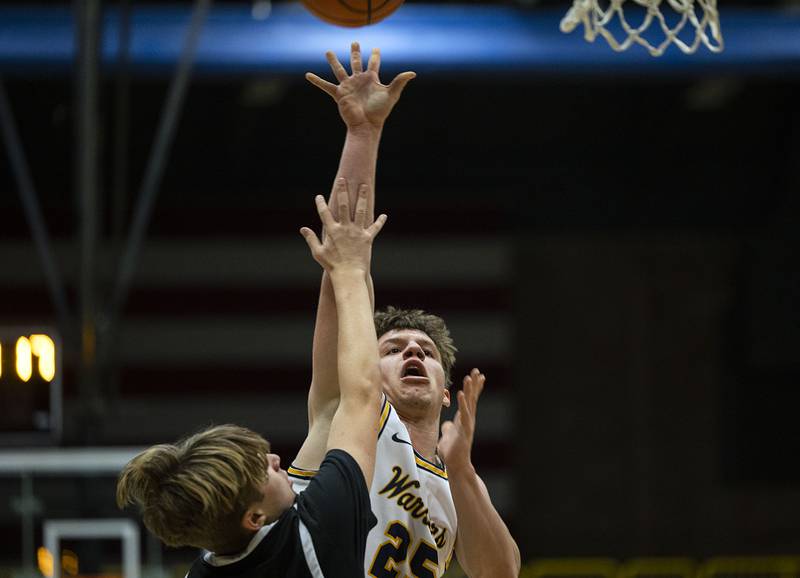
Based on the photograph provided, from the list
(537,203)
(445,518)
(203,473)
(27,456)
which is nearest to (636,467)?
(537,203)

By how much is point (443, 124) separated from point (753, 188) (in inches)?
142

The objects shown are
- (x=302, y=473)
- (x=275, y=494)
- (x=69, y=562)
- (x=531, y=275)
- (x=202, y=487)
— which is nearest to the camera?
(x=202, y=487)

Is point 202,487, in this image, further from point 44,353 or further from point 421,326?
point 44,353

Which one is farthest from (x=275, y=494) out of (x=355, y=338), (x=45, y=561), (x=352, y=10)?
(x=45, y=561)

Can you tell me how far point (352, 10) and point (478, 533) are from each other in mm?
1713

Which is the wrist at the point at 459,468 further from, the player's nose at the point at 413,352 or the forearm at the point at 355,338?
the forearm at the point at 355,338

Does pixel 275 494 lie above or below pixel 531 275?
above

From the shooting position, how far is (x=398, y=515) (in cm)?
346

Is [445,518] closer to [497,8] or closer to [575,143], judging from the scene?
[497,8]

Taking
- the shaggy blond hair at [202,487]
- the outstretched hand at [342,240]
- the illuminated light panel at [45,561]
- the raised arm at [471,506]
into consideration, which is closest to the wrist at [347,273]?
the outstretched hand at [342,240]

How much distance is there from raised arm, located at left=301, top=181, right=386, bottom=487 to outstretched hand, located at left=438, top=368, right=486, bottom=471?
0.55 meters

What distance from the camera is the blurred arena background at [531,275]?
45.0 feet

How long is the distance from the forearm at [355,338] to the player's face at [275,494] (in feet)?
0.74

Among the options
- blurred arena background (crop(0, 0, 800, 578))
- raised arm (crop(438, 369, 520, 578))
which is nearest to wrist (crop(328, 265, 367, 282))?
raised arm (crop(438, 369, 520, 578))
